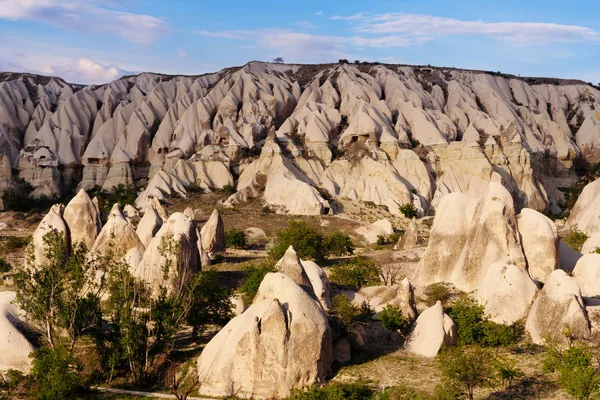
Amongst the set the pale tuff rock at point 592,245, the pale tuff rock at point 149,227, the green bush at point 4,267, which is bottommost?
the green bush at point 4,267

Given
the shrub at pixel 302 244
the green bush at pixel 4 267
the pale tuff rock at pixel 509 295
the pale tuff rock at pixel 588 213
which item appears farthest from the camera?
the pale tuff rock at pixel 588 213

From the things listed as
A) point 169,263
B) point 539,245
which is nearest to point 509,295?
point 539,245

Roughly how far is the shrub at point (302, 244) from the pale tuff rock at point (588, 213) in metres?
14.4

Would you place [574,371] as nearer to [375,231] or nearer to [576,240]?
[576,240]

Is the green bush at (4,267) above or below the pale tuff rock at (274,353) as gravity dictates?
below

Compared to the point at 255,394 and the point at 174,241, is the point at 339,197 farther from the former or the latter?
the point at 255,394

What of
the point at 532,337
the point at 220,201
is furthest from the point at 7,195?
the point at 532,337

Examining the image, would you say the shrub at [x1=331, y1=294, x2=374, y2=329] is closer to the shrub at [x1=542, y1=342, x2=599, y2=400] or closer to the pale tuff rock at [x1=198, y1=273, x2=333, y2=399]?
the pale tuff rock at [x1=198, y1=273, x2=333, y2=399]

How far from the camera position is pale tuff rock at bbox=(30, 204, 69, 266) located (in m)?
26.7

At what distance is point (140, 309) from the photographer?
21203mm

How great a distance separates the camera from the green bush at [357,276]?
25.8 metres

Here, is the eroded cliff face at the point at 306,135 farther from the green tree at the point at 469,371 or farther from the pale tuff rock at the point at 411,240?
the green tree at the point at 469,371

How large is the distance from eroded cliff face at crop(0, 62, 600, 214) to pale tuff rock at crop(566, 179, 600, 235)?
640 inches

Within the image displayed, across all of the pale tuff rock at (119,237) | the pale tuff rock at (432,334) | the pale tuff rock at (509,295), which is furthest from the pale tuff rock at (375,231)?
the pale tuff rock at (432,334)
